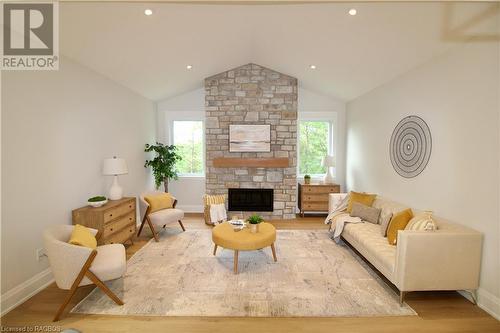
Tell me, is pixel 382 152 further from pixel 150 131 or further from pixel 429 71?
pixel 150 131

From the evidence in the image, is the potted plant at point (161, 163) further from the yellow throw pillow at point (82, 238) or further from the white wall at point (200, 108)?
the yellow throw pillow at point (82, 238)

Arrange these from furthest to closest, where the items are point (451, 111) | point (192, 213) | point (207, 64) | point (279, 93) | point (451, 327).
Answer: point (192, 213), point (279, 93), point (207, 64), point (451, 111), point (451, 327)

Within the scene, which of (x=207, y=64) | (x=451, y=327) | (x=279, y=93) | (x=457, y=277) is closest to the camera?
(x=451, y=327)

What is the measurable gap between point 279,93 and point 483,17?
420 centimetres

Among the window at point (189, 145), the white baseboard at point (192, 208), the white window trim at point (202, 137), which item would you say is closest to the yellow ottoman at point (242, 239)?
the white baseboard at point (192, 208)

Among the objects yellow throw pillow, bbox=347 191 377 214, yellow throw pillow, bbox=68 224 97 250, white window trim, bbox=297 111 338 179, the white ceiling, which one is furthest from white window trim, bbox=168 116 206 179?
yellow throw pillow, bbox=68 224 97 250

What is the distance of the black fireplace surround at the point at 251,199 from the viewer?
6711 millimetres

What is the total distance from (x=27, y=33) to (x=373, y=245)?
4900 mm

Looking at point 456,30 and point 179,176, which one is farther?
point 179,176

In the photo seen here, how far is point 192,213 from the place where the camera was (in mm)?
7121

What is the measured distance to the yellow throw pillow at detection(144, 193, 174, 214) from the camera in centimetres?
520

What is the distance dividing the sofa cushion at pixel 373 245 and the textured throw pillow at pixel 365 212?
13cm

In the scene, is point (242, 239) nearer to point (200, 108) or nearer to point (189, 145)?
point (189, 145)

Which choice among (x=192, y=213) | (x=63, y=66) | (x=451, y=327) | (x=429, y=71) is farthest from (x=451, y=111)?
(x=192, y=213)
